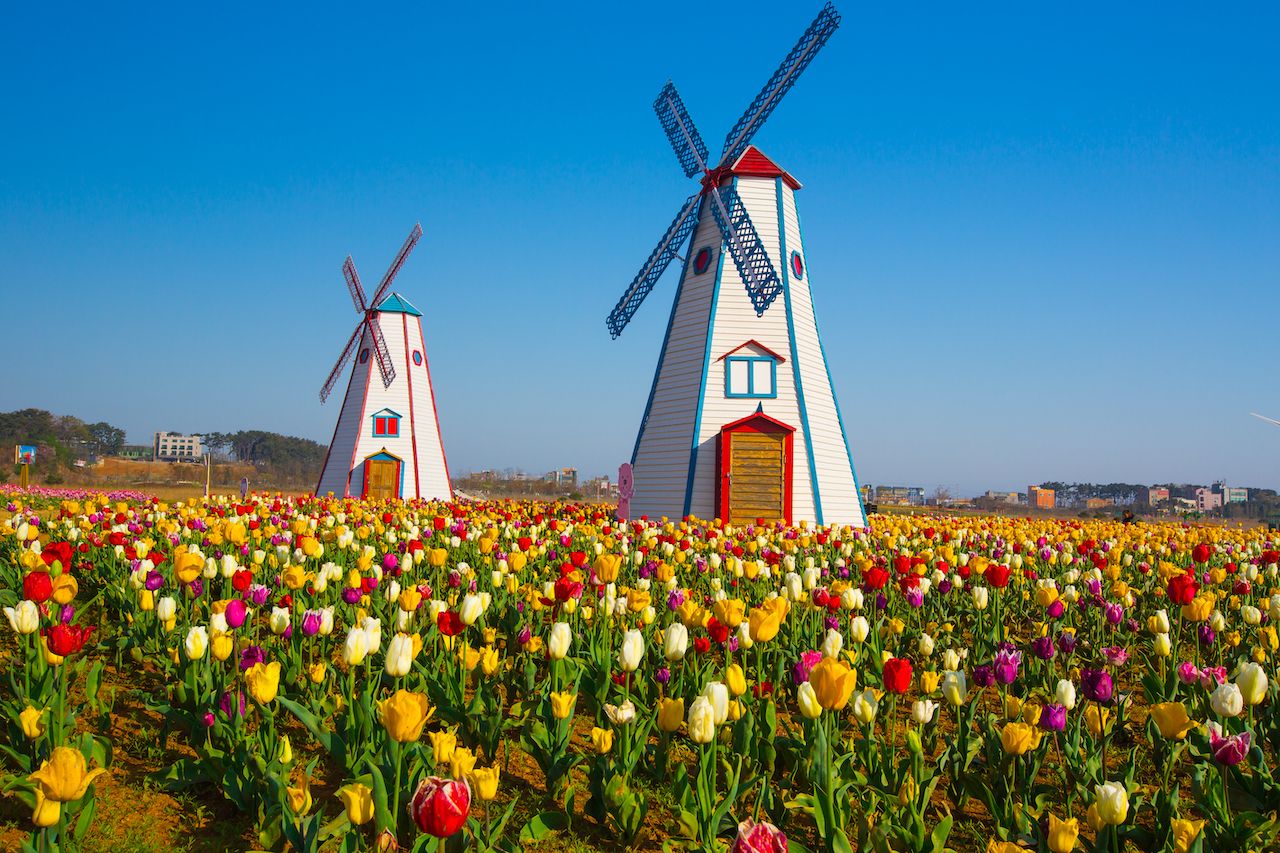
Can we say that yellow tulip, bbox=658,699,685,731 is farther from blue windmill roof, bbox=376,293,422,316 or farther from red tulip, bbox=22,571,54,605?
blue windmill roof, bbox=376,293,422,316

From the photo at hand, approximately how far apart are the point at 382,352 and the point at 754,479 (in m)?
17.0

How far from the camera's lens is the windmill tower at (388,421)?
28.9 metres

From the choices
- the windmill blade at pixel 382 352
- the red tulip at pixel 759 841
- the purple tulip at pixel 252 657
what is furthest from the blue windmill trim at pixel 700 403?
the red tulip at pixel 759 841

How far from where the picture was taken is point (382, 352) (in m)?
30.2

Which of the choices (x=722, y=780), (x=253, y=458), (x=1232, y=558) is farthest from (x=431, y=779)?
(x=253, y=458)

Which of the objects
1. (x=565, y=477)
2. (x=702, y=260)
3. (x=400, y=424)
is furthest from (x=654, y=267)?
(x=565, y=477)

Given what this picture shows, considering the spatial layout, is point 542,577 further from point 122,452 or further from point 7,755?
point 122,452

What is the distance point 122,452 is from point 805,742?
14234 centimetres

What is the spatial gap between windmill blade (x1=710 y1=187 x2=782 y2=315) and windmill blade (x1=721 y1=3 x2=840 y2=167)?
5.65 feet

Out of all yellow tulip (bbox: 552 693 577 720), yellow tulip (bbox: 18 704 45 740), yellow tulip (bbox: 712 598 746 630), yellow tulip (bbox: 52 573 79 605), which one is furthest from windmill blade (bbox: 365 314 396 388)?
yellow tulip (bbox: 552 693 577 720)

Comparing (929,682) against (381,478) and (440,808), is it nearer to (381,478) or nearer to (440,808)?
(440,808)

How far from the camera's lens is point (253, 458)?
122m

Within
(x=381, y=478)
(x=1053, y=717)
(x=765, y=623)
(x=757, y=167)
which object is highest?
(x=757, y=167)

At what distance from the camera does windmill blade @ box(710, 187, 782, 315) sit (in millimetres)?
18031
